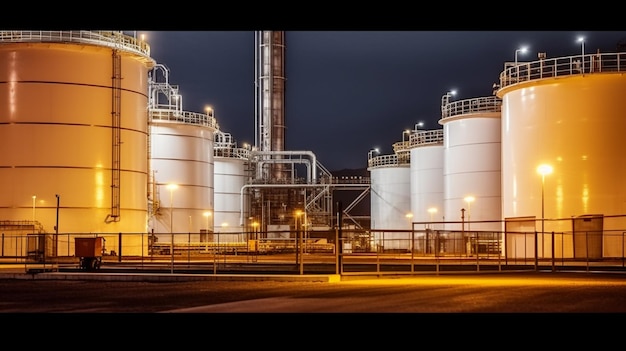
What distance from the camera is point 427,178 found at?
2586 inches

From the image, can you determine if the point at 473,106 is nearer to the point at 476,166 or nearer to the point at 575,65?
the point at 476,166

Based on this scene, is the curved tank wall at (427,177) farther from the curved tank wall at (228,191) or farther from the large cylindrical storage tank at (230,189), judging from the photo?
the curved tank wall at (228,191)

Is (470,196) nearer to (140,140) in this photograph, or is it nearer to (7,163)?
(140,140)

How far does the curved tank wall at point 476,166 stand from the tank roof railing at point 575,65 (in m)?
10.8

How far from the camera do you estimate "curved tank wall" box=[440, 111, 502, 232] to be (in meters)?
52.3

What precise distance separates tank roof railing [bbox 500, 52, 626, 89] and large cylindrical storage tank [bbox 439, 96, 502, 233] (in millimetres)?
10821

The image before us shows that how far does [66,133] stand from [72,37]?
4.68 metres

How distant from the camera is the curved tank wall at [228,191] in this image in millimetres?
69812

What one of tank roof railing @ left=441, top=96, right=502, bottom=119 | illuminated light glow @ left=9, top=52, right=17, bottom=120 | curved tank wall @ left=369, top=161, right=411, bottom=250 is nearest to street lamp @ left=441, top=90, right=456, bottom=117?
tank roof railing @ left=441, top=96, right=502, bottom=119

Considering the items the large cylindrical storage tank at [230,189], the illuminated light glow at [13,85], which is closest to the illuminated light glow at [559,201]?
the illuminated light glow at [13,85]

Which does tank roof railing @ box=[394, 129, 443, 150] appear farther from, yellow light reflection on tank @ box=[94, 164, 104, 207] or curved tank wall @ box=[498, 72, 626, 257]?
yellow light reflection on tank @ box=[94, 164, 104, 207]
